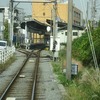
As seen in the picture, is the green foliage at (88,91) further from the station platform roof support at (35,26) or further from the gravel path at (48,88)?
the station platform roof support at (35,26)

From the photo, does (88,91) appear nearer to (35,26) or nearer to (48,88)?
(48,88)

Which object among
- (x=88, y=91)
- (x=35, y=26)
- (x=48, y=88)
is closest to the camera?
(x=88, y=91)

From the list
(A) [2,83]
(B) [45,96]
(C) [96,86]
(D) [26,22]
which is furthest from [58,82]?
(D) [26,22]

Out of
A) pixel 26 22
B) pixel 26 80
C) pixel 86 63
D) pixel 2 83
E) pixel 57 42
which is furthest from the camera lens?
pixel 26 22

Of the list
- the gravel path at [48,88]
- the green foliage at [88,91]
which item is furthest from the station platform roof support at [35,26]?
the green foliage at [88,91]

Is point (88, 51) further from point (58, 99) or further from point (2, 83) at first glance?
point (58, 99)

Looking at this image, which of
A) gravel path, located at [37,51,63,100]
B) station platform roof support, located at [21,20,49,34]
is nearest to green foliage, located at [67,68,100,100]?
gravel path, located at [37,51,63,100]

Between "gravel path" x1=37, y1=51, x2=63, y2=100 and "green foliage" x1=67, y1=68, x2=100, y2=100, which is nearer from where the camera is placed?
"green foliage" x1=67, y1=68, x2=100, y2=100

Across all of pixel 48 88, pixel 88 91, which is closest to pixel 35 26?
pixel 48 88

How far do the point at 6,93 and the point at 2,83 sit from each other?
399 cm

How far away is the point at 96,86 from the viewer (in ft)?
44.5

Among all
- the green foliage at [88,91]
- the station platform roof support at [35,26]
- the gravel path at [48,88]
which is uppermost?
the station platform roof support at [35,26]

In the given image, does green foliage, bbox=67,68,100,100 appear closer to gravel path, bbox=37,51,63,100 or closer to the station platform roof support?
gravel path, bbox=37,51,63,100

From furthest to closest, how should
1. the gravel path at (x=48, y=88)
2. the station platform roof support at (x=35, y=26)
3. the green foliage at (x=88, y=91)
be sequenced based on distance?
the station platform roof support at (x=35, y=26) < the gravel path at (x=48, y=88) < the green foliage at (x=88, y=91)
